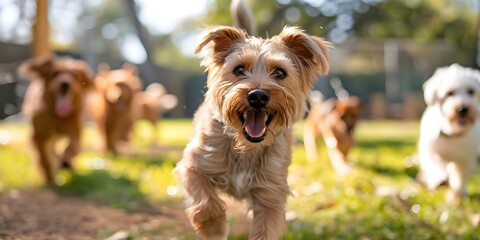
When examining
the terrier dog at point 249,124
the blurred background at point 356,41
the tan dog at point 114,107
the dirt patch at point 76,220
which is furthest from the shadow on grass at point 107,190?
the blurred background at point 356,41

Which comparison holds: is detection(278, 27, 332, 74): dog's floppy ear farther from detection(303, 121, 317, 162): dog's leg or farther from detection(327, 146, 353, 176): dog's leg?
detection(303, 121, 317, 162): dog's leg

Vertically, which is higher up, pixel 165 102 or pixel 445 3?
pixel 165 102

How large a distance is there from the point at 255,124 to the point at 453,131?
3.15 m

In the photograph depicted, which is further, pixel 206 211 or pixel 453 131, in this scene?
pixel 453 131

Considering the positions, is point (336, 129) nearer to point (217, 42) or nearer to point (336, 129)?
point (336, 129)

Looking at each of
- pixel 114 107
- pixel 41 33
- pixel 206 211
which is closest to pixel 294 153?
pixel 114 107

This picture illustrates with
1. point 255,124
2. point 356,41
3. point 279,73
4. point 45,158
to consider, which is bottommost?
point 356,41

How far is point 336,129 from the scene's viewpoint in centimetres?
851

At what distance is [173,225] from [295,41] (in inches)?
77.3

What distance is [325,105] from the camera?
9.38 metres

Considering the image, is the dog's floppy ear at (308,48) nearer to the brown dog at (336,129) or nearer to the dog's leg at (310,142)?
the brown dog at (336,129)

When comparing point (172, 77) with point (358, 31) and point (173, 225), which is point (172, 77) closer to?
point (358, 31)

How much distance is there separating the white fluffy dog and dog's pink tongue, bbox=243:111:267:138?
2.99 m

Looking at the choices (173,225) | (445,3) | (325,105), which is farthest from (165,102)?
(445,3)
